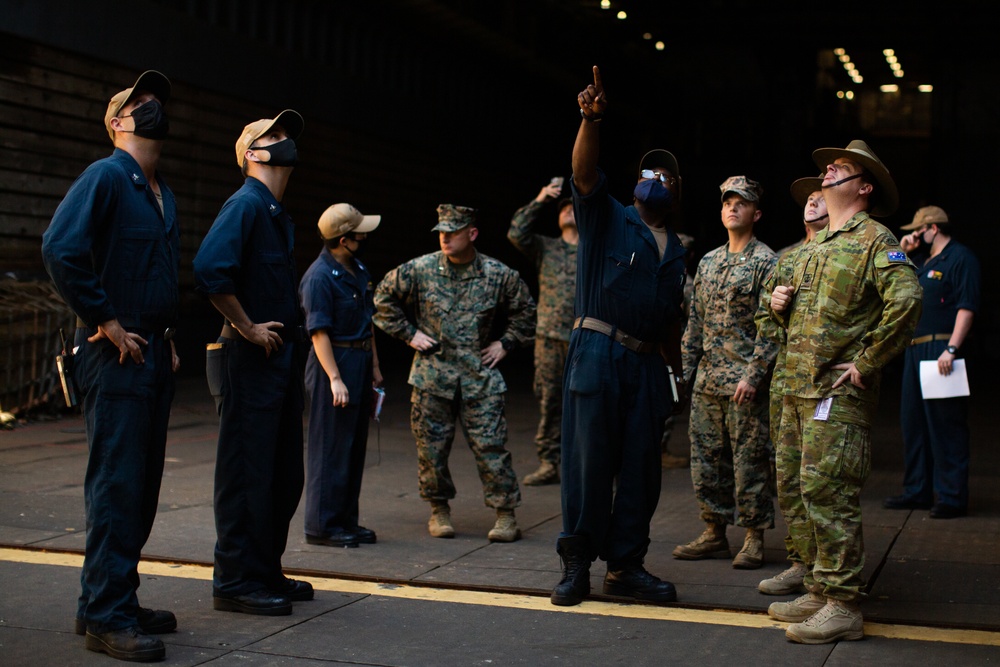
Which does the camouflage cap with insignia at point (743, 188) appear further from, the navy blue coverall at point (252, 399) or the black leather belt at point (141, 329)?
the black leather belt at point (141, 329)

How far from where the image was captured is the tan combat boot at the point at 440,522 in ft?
24.3

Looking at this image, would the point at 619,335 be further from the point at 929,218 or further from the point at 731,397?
the point at 929,218

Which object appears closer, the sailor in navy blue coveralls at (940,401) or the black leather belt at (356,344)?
the black leather belt at (356,344)

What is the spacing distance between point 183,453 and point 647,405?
5802 mm

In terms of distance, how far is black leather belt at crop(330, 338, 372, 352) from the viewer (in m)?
7.38

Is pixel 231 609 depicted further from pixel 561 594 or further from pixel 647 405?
pixel 647 405

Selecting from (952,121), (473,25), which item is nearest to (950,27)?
(952,121)

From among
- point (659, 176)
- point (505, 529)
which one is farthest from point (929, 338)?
point (505, 529)

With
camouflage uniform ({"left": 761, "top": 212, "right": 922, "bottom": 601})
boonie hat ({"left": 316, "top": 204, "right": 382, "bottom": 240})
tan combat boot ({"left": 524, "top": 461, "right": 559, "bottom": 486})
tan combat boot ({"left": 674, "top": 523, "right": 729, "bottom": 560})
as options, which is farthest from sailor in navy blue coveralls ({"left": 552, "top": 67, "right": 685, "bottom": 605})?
tan combat boot ({"left": 524, "top": 461, "right": 559, "bottom": 486})

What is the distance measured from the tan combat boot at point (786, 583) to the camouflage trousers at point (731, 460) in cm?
55

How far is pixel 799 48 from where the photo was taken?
31.3 metres

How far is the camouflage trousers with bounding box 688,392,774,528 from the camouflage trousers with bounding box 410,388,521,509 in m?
1.20

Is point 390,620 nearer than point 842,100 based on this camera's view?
Yes

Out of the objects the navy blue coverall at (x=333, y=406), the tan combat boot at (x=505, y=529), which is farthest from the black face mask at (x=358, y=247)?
the tan combat boot at (x=505, y=529)
